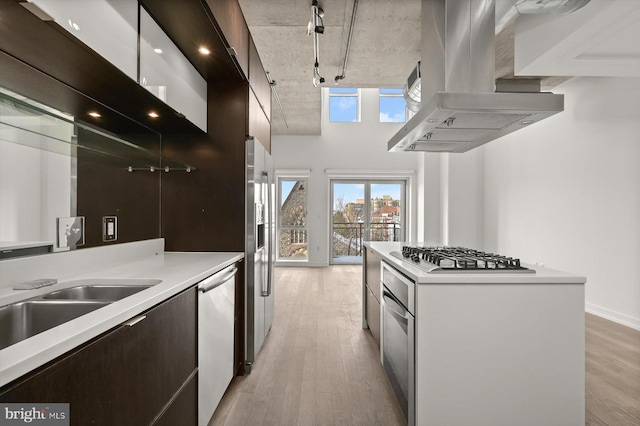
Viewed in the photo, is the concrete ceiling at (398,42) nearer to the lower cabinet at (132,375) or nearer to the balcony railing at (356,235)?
the lower cabinet at (132,375)

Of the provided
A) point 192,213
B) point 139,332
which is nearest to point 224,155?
point 192,213

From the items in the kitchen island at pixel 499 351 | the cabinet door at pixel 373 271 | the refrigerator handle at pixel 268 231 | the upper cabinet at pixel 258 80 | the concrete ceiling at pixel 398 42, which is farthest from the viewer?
the refrigerator handle at pixel 268 231

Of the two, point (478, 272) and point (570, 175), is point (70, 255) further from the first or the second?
point (570, 175)

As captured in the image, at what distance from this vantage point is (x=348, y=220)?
790 centimetres

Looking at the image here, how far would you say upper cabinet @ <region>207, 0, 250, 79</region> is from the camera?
5.89 feet

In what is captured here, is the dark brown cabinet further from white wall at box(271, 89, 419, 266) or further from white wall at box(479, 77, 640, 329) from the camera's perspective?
white wall at box(271, 89, 419, 266)

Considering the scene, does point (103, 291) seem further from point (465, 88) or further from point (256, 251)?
point (465, 88)

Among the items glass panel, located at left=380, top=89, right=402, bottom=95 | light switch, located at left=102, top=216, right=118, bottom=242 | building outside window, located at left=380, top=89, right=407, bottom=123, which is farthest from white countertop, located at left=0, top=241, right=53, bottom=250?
glass panel, located at left=380, top=89, right=402, bottom=95

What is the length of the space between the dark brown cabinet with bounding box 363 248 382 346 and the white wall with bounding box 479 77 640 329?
2.94m

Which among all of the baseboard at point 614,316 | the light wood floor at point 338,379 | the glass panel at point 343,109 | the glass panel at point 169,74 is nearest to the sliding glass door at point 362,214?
the glass panel at point 343,109

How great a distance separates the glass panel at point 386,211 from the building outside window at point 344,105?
1761 millimetres

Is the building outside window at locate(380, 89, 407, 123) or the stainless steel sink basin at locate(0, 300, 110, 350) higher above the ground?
the building outside window at locate(380, 89, 407, 123)

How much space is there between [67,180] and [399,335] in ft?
6.49

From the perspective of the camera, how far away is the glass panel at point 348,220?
7883mm
